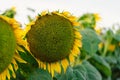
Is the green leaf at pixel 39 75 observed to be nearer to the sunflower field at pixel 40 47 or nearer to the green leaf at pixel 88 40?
the sunflower field at pixel 40 47

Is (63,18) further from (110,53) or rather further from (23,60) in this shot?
(110,53)

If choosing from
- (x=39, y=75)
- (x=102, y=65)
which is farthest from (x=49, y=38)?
(x=102, y=65)

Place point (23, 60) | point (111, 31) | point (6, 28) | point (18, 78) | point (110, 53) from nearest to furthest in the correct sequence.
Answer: point (6, 28) → point (23, 60) → point (18, 78) → point (111, 31) → point (110, 53)

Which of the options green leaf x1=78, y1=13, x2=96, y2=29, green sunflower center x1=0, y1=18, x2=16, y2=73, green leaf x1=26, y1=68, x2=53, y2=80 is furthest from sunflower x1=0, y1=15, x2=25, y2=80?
green leaf x1=78, y1=13, x2=96, y2=29

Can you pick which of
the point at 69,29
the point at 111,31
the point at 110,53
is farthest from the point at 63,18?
the point at 110,53

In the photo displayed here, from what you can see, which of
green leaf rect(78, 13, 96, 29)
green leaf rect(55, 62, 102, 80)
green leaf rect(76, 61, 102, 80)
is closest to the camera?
green leaf rect(55, 62, 102, 80)

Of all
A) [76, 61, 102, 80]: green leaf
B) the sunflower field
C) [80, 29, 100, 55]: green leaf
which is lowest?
[76, 61, 102, 80]: green leaf

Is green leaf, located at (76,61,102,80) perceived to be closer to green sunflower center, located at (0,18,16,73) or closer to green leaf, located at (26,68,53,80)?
green leaf, located at (26,68,53,80)

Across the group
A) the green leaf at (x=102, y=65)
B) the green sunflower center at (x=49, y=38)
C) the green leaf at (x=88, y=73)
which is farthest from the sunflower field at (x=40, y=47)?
the green leaf at (x=102, y=65)
